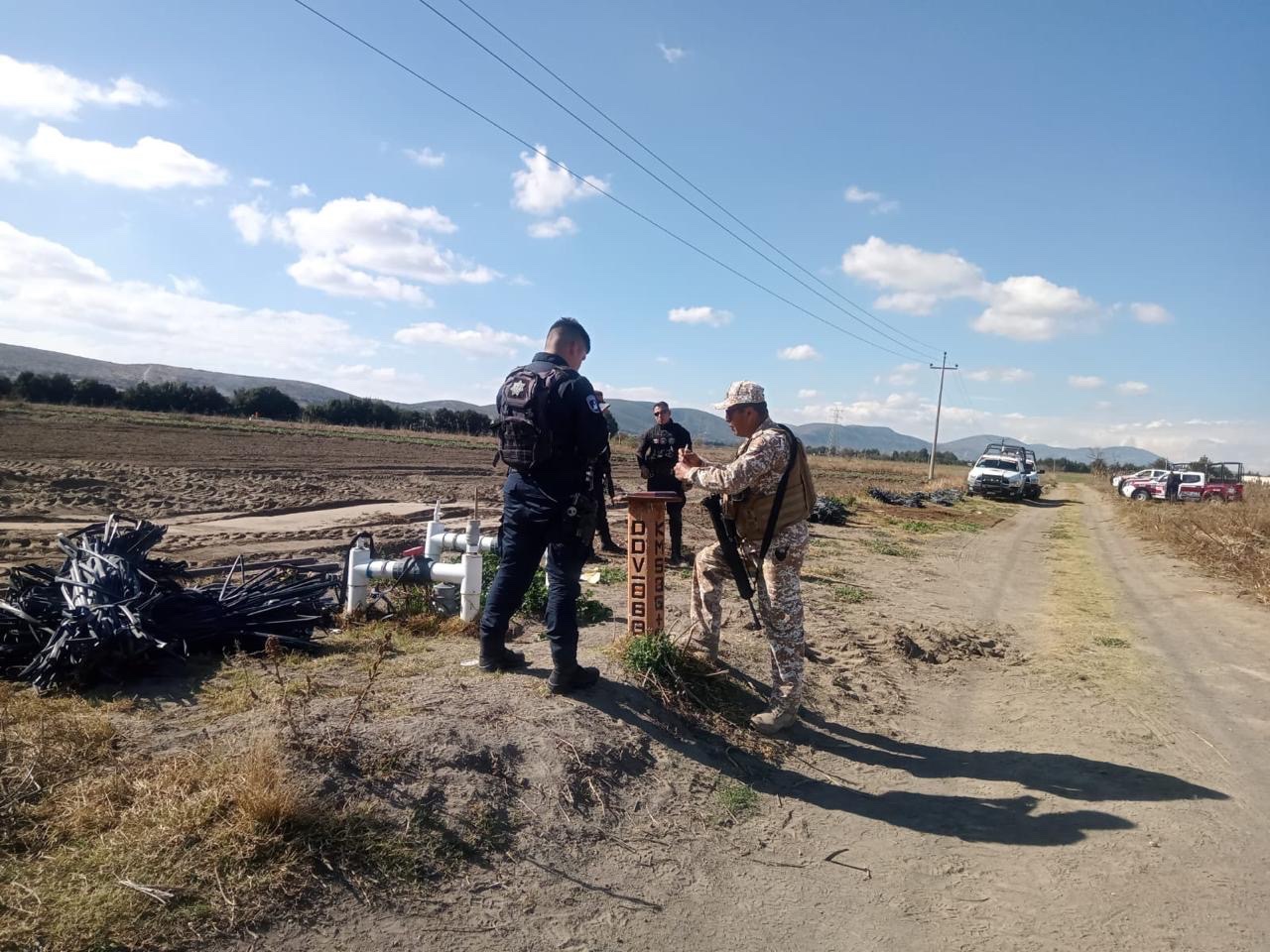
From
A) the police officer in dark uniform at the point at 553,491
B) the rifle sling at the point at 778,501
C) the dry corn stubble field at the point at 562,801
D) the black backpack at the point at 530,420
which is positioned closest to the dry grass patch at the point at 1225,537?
the dry corn stubble field at the point at 562,801

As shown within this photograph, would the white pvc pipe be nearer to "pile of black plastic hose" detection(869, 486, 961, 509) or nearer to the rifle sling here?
the rifle sling

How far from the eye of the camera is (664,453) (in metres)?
9.45

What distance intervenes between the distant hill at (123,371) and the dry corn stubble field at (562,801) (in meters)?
117

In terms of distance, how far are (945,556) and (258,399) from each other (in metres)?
51.9

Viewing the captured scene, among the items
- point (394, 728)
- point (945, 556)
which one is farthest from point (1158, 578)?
point (394, 728)

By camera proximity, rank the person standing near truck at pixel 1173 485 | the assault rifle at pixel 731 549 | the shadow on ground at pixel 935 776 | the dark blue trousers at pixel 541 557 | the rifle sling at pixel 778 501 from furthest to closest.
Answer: the person standing near truck at pixel 1173 485, the assault rifle at pixel 731 549, the rifle sling at pixel 778 501, the dark blue trousers at pixel 541 557, the shadow on ground at pixel 935 776

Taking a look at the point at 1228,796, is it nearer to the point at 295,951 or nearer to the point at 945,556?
the point at 295,951

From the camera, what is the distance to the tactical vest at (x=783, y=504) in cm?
436

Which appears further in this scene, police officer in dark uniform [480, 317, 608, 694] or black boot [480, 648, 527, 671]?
black boot [480, 648, 527, 671]

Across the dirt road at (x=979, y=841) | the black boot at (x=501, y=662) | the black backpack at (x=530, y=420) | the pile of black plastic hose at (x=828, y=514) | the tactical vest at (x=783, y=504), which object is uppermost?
the black backpack at (x=530, y=420)

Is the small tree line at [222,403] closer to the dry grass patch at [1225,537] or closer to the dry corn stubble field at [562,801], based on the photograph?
the dry grass patch at [1225,537]

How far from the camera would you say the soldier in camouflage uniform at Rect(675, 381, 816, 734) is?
4340 mm

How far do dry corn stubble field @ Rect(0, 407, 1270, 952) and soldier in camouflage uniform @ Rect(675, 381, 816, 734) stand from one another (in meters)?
0.43

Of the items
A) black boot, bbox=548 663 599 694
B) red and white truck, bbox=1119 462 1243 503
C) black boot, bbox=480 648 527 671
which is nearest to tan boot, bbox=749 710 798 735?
black boot, bbox=548 663 599 694
